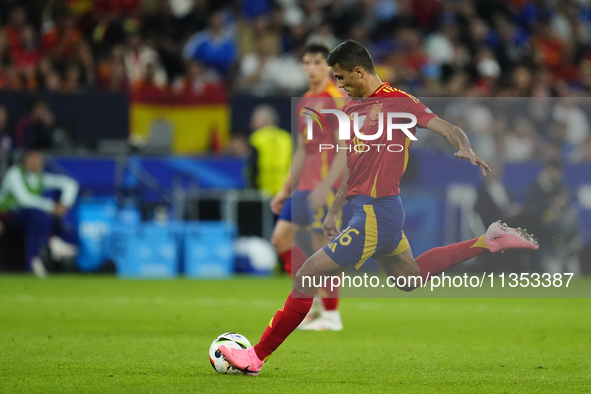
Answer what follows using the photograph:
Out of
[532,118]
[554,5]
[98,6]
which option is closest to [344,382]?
[532,118]

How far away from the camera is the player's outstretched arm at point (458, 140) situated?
5.15 metres

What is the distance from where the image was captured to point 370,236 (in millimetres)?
5383

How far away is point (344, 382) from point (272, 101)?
9.96 m

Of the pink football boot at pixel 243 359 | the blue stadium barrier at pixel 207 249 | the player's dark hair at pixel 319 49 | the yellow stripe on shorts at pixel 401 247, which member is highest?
the player's dark hair at pixel 319 49

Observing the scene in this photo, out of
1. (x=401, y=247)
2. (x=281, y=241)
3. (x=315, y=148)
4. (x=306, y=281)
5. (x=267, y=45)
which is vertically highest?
(x=267, y=45)

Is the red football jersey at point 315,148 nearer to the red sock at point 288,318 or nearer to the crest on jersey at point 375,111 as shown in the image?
the crest on jersey at point 375,111

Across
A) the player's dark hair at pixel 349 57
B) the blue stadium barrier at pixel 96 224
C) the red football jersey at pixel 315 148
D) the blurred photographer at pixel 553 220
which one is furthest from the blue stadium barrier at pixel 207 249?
the player's dark hair at pixel 349 57

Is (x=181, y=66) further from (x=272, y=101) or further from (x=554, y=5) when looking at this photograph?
(x=554, y=5)

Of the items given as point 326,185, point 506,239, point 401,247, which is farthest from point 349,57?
point 326,185

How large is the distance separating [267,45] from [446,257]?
448 inches

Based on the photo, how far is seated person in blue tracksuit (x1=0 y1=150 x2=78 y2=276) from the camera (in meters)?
13.6

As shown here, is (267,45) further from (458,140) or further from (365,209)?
(458,140)

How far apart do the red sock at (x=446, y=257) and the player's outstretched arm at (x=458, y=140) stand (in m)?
0.66

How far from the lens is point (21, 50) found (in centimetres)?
1525
